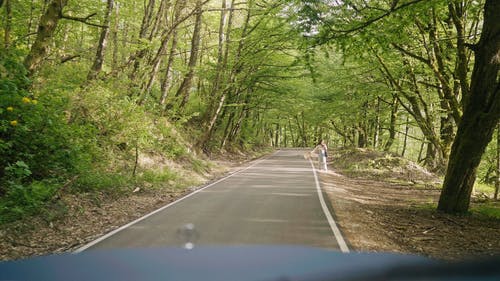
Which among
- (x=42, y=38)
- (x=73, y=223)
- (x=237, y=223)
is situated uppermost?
(x=42, y=38)

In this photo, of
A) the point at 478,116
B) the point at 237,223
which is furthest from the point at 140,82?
the point at 478,116

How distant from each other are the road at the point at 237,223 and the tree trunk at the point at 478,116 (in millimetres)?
3431

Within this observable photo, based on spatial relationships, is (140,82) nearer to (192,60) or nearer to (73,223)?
(192,60)

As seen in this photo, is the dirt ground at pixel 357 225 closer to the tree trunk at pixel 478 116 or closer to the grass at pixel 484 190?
the tree trunk at pixel 478 116

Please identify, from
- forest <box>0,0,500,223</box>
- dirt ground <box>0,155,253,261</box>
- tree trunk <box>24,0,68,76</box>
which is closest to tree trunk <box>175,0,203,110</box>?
forest <box>0,0,500,223</box>

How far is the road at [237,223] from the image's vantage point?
23.6 feet

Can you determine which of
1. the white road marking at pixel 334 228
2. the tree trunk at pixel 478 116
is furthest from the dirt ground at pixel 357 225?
the tree trunk at pixel 478 116

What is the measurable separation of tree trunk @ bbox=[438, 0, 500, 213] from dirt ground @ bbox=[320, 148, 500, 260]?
2.62 feet

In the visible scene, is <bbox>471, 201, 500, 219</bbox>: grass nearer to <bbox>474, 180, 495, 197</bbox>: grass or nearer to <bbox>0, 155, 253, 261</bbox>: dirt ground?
<bbox>474, 180, 495, 197</bbox>: grass

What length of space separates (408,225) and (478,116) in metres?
3.13

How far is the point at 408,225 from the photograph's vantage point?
9.48 metres

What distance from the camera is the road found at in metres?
7.20

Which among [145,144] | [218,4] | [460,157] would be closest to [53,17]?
[145,144]

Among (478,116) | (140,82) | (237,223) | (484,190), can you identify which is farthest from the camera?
(484,190)
